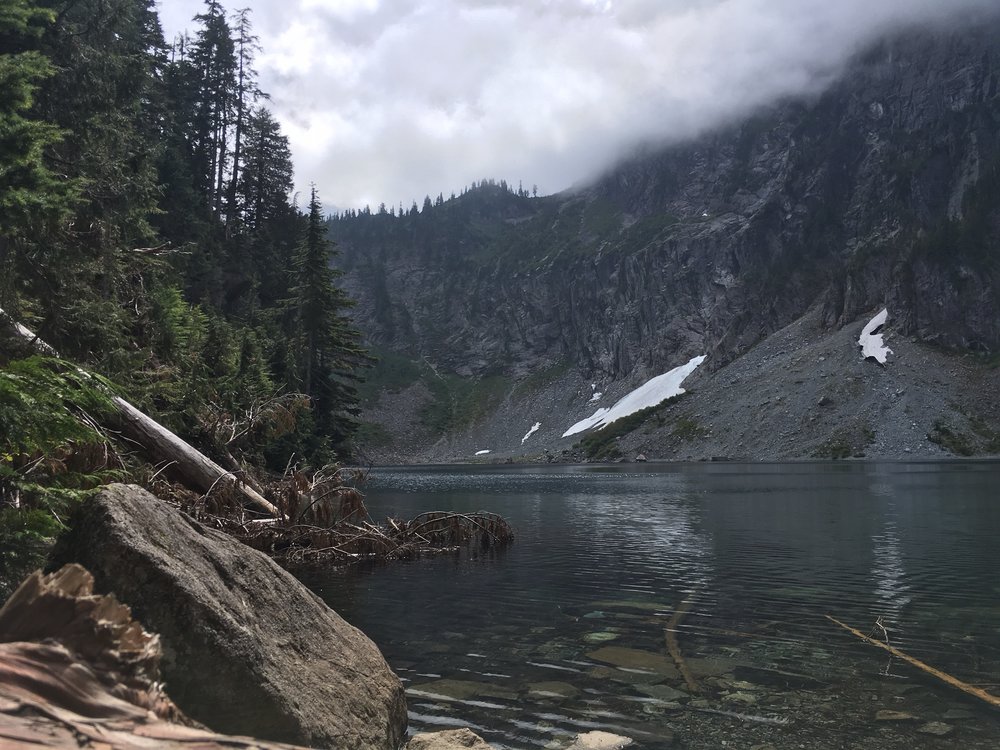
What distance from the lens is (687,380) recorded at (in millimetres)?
156250

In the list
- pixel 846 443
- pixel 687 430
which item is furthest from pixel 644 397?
pixel 846 443

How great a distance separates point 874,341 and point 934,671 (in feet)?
428

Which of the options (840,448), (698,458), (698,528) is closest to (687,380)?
(698,458)

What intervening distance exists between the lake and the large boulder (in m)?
2.47

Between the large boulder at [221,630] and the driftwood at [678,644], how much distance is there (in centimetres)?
487

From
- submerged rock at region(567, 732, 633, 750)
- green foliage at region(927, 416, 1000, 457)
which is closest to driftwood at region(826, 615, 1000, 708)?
submerged rock at region(567, 732, 633, 750)

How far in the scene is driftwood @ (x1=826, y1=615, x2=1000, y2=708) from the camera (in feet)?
29.8

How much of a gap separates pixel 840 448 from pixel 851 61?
439ft

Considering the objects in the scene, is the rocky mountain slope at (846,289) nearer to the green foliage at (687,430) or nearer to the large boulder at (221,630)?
the green foliage at (687,430)

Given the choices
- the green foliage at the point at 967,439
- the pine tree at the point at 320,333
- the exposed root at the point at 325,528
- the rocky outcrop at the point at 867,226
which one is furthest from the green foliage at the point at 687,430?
the exposed root at the point at 325,528

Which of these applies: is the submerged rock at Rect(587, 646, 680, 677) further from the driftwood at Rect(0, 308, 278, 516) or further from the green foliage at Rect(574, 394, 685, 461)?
the green foliage at Rect(574, 394, 685, 461)

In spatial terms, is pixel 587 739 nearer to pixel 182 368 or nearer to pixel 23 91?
pixel 23 91

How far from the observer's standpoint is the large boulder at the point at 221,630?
5.27m

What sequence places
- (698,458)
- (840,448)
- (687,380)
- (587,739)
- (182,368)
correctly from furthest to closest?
(687,380) → (698,458) → (840,448) → (182,368) → (587,739)
